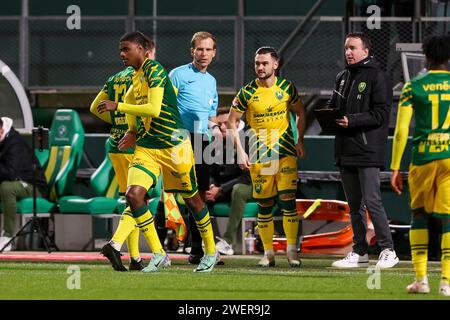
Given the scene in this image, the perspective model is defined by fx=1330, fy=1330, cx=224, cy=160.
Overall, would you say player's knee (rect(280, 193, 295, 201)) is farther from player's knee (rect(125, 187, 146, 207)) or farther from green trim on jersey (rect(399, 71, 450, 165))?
green trim on jersey (rect(399, 71, 450, 165))

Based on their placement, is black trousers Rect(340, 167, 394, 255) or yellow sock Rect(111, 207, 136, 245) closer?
yellow sock Rect(111, 207, 136, 245)

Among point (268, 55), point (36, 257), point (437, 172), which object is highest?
point (268, 55)

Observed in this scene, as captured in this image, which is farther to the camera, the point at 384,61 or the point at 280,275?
the point at 384,61

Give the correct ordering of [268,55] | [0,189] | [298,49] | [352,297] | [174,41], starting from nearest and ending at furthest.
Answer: [352,297] → [268,55] → [0,189] → [298,49] → [174,41]

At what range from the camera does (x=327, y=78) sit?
1855 cm

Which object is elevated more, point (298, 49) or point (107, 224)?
point (298, 49)

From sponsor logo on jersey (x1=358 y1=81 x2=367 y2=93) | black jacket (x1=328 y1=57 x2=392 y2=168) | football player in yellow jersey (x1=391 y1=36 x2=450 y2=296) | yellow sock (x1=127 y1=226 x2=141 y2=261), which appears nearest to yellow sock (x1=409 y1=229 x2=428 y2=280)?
football player in yellow jersey (x1=391 y1=36 x2=450 y2=296)

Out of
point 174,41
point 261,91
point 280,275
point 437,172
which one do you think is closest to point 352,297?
point 437,172

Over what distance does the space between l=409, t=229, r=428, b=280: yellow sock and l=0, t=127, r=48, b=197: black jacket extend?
822cm

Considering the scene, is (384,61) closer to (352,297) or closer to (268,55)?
(268,55)

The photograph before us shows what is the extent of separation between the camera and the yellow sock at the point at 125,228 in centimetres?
1194

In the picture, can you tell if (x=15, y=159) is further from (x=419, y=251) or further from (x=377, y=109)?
(x=419, y=251)

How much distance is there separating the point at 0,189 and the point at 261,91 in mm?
5221

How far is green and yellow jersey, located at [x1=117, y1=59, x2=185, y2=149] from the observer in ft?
37.6
